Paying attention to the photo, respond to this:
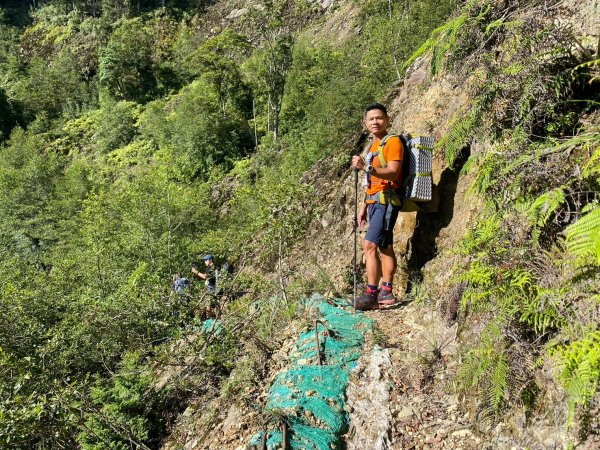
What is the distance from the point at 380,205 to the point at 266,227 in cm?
511

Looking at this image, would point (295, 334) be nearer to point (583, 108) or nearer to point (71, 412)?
point (71, 412)

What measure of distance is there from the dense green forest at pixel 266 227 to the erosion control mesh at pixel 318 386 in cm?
59

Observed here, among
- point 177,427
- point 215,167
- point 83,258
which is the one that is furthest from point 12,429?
point 215,167

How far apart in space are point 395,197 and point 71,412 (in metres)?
3.73

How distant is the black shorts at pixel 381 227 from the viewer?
4242mm

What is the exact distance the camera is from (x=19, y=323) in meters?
7.15

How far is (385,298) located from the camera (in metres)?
4.39

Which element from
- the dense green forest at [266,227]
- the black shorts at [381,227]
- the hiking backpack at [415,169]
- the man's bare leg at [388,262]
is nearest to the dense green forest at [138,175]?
the dense green forest at [266,227]

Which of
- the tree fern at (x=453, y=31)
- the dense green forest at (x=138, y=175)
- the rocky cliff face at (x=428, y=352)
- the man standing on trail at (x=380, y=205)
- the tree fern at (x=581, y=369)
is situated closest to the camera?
→ the tree fern at (x=581, y=369)

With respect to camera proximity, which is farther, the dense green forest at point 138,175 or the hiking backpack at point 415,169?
the dense green forest at point 138,175

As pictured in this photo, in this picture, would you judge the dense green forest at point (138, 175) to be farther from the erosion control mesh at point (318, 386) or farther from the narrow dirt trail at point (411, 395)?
the narrow dirt trail at point (411, 395)

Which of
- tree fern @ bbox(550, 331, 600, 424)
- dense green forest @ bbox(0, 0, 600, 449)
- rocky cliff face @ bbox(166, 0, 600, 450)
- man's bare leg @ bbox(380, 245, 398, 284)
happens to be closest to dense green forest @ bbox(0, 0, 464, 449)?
dense green forest @ bbox(0, 0, 600, 449)

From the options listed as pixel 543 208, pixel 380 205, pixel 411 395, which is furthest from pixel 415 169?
pixel 411 395

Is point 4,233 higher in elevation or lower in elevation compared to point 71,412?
lower
